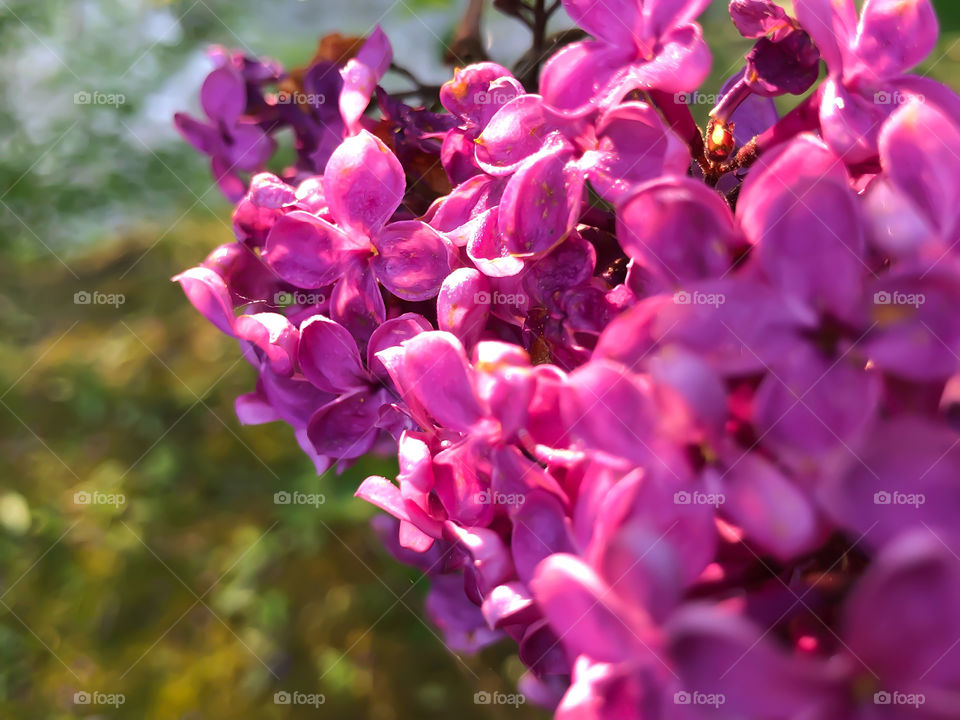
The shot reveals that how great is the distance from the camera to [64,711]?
121 cm

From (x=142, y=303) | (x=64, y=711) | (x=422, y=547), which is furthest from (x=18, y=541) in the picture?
(x=422, y=547)

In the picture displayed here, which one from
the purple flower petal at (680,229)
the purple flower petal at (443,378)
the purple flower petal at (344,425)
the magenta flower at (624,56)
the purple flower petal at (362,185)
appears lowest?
the purple flower petal at (344,425)

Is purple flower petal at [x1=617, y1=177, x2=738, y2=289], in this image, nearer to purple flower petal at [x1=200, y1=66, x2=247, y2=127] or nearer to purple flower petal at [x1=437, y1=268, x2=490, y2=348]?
purple flower petal at [x1=437, y1=268, x2=490, y2=348]

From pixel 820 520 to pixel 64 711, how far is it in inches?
53.6

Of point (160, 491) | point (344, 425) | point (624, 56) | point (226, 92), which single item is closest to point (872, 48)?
point (624, 56)

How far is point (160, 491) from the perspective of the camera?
1.33 metres

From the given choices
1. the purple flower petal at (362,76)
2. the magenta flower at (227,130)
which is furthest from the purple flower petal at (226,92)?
the purple flower petal at (362,76)

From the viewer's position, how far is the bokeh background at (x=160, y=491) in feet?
3.82

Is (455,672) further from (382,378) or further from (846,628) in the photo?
(846,628)

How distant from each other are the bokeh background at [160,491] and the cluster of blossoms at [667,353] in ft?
2.17

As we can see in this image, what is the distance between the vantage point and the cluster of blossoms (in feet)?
0.74

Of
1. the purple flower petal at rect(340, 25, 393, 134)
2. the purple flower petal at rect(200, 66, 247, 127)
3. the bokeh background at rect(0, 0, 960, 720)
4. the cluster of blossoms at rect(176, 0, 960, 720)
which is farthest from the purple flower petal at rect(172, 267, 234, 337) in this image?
the bokeh background at rect(0, 0, 960, 720)

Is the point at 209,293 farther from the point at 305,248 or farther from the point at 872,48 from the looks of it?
the point at 872,48

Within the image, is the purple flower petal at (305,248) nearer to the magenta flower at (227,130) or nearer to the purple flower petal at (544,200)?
the purple flower petal at (544,200)
